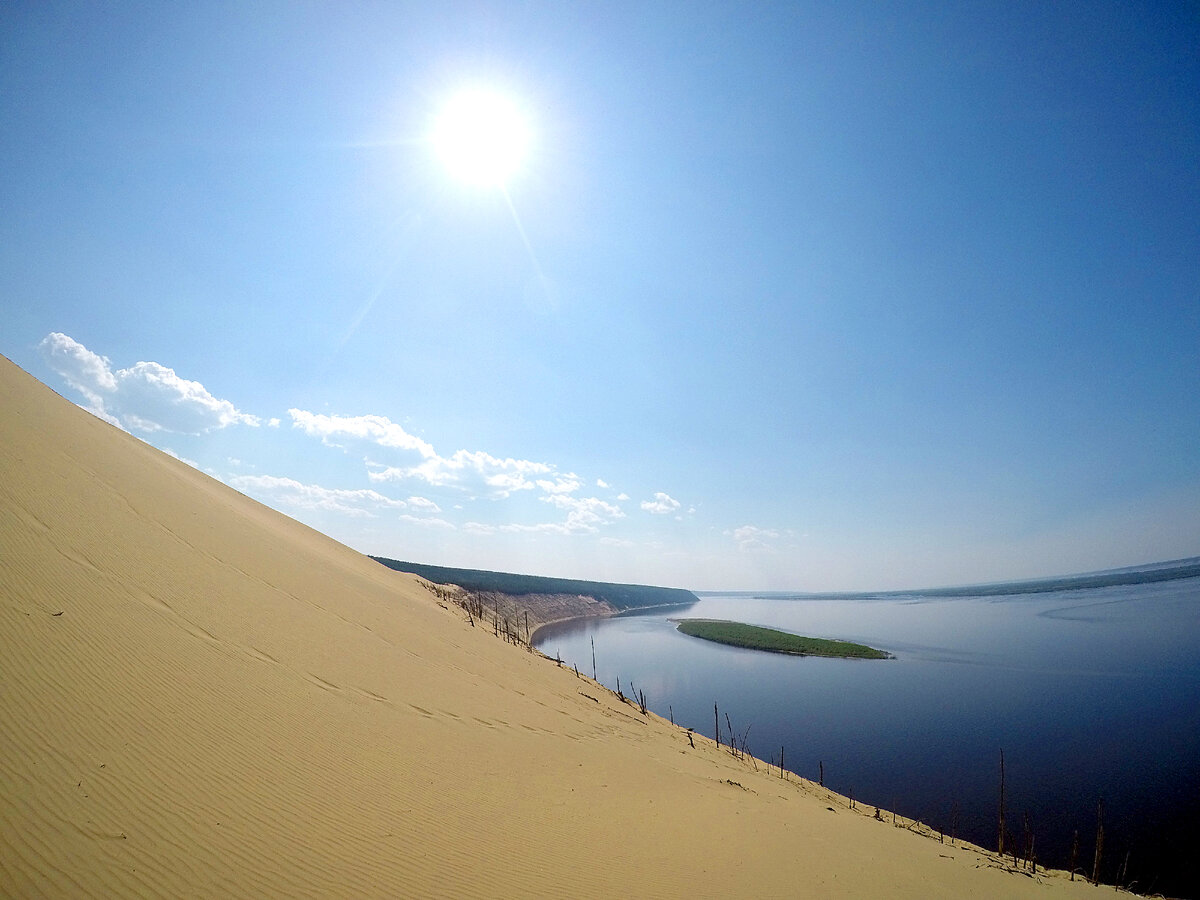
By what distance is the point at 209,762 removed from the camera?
3672 millimetres

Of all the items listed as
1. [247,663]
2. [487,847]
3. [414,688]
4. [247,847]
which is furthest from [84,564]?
[487,847]

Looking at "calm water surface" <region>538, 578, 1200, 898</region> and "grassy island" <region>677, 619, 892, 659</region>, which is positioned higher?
"calm water surface" <region>538, 578, 1200, 898</region>

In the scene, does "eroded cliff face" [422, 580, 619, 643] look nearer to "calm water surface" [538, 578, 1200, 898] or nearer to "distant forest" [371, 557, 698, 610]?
"distant forest" [371, 557, 698, 610]

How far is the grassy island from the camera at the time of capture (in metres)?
34.0

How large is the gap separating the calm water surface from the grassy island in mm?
2289

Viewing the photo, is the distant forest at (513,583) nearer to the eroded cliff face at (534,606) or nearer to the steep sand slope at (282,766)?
the eroded cliff face at (534,606)

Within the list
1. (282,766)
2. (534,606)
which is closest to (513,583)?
(534,606)

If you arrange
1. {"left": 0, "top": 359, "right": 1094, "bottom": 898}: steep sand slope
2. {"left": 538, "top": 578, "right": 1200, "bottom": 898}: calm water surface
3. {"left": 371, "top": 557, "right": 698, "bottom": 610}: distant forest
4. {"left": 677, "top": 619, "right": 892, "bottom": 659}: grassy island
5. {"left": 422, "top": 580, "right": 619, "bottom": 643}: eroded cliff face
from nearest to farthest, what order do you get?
{"left": 0, "top": 359, "right": 1094, "bottom": 898}: steep sand slope < {"left": 538, "top": 578, "right": 1200, "bottom": 898}: calm water surface < {"left": 677, "top": 619, "right": 892, "bottom": 659}: grassy island < {"left": 422, "top": 580, "right": 619, "bottom": 643}: eroded cliff face < {"left": 371, "top": 557, "right": 698, "bottom": 610}: distant forest

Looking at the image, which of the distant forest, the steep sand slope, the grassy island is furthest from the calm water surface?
the distant forest

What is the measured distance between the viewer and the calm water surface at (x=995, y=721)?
12.1 meters

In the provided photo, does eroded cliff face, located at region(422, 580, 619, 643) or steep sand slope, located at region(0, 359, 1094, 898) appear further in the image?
eroded cliff face, located at region(422, 580, 619, 643)

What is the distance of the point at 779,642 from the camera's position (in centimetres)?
3966

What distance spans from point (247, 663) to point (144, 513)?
5126 millimetres

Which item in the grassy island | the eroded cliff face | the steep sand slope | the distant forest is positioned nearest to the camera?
the steep sand slope
